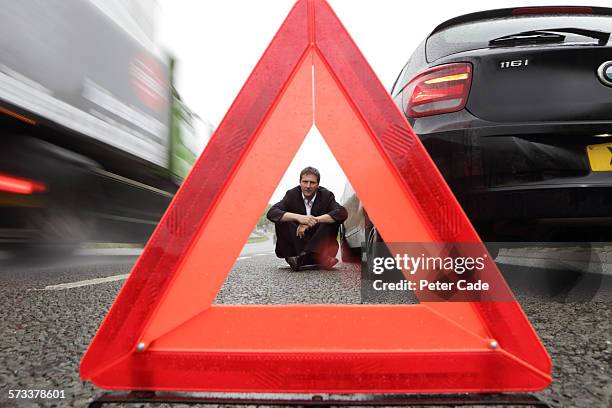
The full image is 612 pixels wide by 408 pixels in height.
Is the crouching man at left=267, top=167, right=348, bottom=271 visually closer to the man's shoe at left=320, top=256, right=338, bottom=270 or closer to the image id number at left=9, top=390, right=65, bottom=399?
the man's shoe at left=320, top=256, right=338, bottom=270

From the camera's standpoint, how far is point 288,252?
4.94 meters

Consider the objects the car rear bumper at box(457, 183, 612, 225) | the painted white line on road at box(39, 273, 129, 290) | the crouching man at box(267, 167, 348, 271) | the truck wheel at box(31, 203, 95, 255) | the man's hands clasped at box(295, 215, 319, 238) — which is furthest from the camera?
the crouching man at box(267, 167, 348, 271)

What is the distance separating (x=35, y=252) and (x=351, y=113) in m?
5.85

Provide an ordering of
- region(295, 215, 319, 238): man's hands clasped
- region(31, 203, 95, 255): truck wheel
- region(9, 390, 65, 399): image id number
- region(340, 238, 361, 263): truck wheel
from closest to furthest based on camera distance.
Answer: region(9, 390, 65, 399): image id number → region(31, 203, 95, 255): truck wheel → region(295, 215, 319, 238): man's hands clasped → region(340, 238, 361, 263): truck wheel

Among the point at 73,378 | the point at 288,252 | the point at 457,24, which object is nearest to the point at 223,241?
the point at 73,378

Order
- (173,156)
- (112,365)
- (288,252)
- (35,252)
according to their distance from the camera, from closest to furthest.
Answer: (112,365) → (288,252) → (35,252) → (173,156)

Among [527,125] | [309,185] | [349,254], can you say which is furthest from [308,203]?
[527,125]

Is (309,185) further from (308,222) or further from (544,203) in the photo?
(544,203)

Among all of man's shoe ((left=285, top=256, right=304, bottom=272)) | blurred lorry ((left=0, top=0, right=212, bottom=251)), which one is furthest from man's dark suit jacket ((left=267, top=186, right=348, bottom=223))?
blurred lorry ((left=0, top=0, right=212, bottom=251))

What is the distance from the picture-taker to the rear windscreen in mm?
2137

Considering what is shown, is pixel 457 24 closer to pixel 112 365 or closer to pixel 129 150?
pixel 112 365

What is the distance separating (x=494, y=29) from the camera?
2215 millimetres

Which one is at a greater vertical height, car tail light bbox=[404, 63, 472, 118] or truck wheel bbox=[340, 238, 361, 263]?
car tail light bbox=[404, 63, 472, 118]

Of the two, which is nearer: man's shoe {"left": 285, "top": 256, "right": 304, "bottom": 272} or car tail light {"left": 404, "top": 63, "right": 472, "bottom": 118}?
car tail light {"left": 404, "top": 63, "right": 472, "bottom": 118}
